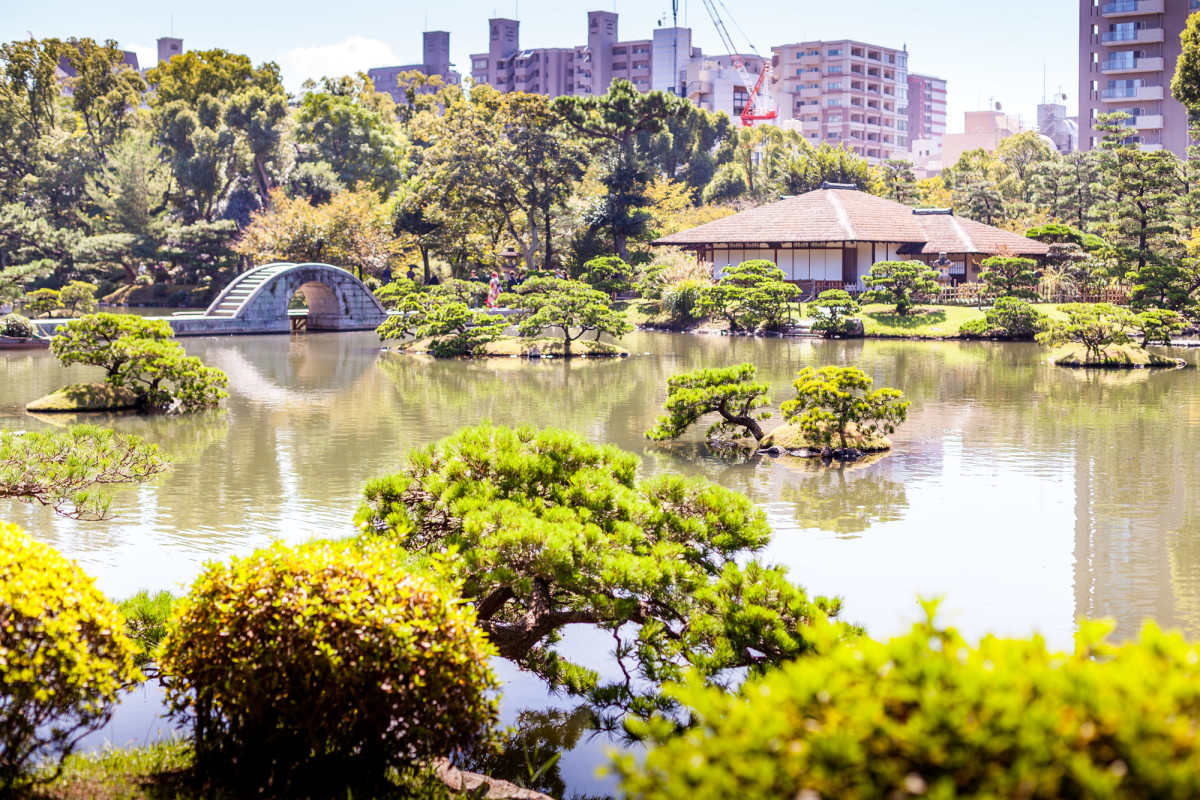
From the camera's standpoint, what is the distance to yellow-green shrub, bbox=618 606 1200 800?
6.34 ft

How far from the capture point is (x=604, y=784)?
17.8ft

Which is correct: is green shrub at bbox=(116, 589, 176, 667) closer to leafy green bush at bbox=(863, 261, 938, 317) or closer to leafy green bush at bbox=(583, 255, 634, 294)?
leafy green bush at bbox=(863, 261, 938, 317)

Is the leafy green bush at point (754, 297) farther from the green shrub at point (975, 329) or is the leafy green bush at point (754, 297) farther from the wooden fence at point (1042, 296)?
the wooden fence at point (1042, 296)

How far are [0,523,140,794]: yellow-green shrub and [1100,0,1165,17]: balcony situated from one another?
6970 centimetres

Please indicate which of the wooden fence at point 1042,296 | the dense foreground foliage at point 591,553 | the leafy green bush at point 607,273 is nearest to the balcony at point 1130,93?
the wooden fence at point 1042,296

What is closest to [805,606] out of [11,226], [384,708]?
[384,708]

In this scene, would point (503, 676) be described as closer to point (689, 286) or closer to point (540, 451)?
point (540, 451)

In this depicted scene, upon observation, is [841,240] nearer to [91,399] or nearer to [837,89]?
[91,399]

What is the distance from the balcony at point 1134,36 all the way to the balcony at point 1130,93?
252 cm

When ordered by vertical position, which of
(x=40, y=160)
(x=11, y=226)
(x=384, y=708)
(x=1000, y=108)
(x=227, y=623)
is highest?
(x=1000, y=108)

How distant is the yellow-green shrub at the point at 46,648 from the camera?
3.79m

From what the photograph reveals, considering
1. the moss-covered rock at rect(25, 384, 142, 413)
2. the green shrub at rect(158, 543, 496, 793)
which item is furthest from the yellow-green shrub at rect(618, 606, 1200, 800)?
the moss-covered rock at rect(25, 384, 142, 413)

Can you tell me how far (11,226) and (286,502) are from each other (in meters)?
37.1

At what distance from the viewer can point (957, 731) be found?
2020mm
